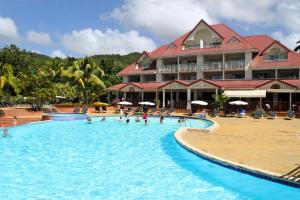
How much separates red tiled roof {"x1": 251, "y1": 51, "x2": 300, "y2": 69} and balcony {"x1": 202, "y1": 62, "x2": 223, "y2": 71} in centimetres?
415

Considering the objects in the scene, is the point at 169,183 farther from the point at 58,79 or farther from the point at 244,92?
the point at 58,79

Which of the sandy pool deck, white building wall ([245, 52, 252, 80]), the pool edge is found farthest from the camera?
white building wall ([245, 52, 252, 80])

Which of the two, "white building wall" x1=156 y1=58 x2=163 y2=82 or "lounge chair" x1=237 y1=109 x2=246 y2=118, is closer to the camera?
"lounge chair" x1=237 y1=109 x2=246 y2=118

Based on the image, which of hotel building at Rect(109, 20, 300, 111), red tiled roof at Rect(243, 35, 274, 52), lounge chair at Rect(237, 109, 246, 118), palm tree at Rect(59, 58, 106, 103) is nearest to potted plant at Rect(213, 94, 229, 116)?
hotel building at Rect(109, 20, 300, 111)

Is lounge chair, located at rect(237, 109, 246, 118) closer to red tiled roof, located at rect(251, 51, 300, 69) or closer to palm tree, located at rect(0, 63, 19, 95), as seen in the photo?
red tiled roof, located at rect(251, 51, 300, 69)

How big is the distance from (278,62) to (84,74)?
92.1 feet

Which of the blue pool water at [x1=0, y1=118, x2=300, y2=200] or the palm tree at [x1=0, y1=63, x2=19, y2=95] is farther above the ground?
the palm tree at [x1=0, y1=63, x2=19, y2=95]

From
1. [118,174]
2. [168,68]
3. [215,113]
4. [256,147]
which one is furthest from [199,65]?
[118,174]

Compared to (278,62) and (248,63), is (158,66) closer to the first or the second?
(248,63)

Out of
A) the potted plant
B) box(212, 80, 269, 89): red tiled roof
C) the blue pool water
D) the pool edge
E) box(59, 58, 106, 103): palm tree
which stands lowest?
the blue pool water

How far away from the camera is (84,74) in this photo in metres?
54.9

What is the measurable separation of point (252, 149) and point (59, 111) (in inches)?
1300

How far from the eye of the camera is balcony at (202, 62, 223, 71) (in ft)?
153

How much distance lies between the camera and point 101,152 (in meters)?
18.1
